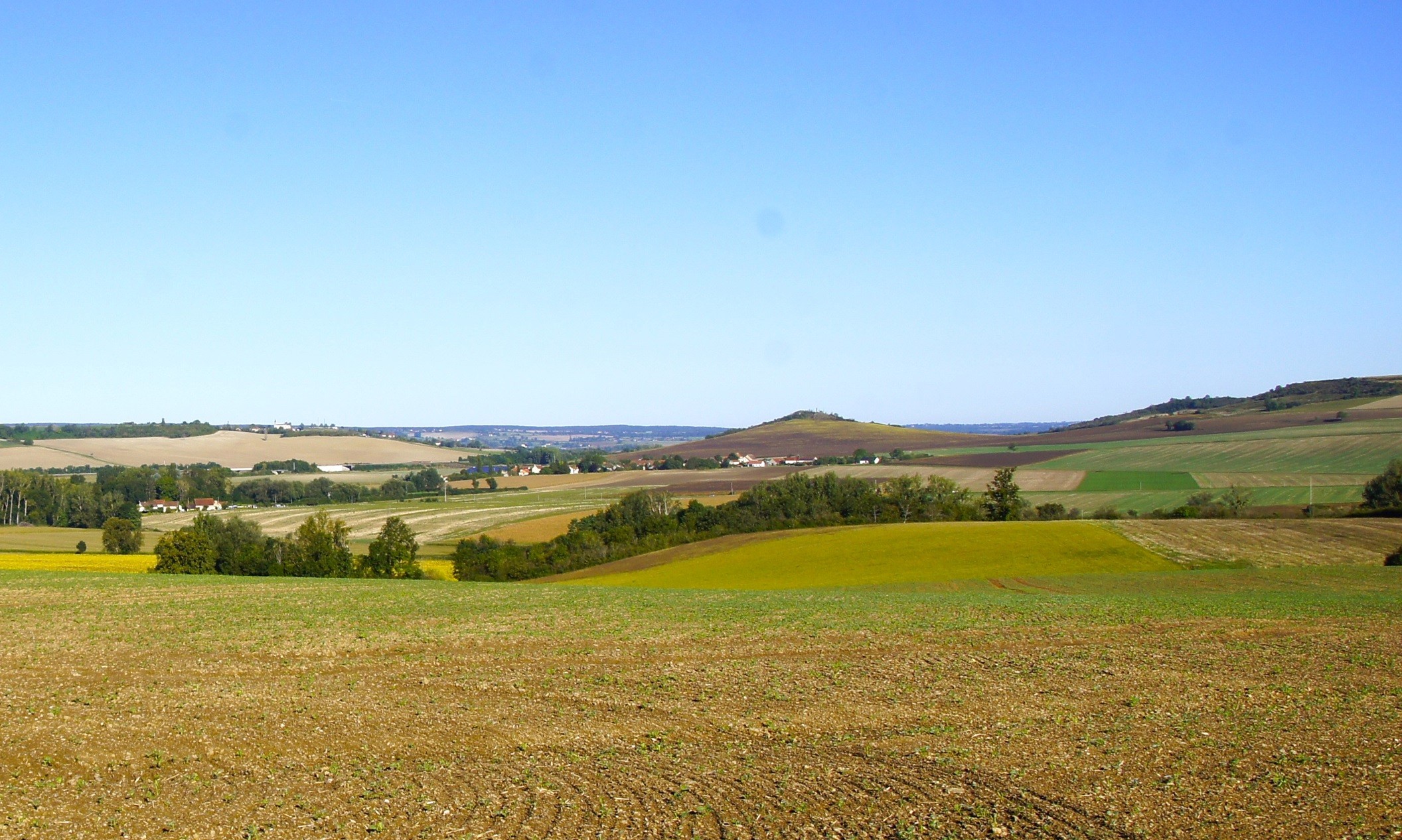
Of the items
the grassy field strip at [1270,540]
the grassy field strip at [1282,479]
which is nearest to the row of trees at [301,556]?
the grassy field strip at [1270,540]

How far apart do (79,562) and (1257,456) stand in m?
87.9

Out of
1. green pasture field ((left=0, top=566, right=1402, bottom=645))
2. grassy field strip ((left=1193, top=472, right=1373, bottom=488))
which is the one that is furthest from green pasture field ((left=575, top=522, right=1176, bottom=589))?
grassy field strip ((left=1193, top=472, right=1373, bottom=488))

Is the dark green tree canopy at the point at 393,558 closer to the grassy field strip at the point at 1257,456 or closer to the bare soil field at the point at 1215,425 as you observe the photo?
the grassy field strip at the point at 1257,456

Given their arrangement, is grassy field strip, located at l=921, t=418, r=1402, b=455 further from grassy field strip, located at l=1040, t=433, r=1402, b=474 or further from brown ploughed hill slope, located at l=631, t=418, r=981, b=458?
brown ploughed hill slope, located at l=631, t=418, r=981, b=458

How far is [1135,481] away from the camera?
83.6 meters

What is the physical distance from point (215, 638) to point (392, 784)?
398 inches

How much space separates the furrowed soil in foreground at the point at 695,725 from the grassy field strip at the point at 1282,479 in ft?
187

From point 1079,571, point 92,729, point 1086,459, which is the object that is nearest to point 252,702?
point 92,729

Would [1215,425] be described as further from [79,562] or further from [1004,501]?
[79,562]

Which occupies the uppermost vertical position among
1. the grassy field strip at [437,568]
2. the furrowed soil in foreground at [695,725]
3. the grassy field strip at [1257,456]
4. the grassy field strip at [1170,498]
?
the grassy field strip at [1257,456]

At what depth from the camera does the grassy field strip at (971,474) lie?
275 ft

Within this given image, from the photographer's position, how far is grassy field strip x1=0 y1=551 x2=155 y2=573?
48.6 metres

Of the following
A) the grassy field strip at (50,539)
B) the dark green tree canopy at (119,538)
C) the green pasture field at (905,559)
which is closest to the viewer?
the green pasture field at (905,559)

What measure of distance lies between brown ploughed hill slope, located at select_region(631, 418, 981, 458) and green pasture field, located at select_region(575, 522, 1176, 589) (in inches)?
2772
